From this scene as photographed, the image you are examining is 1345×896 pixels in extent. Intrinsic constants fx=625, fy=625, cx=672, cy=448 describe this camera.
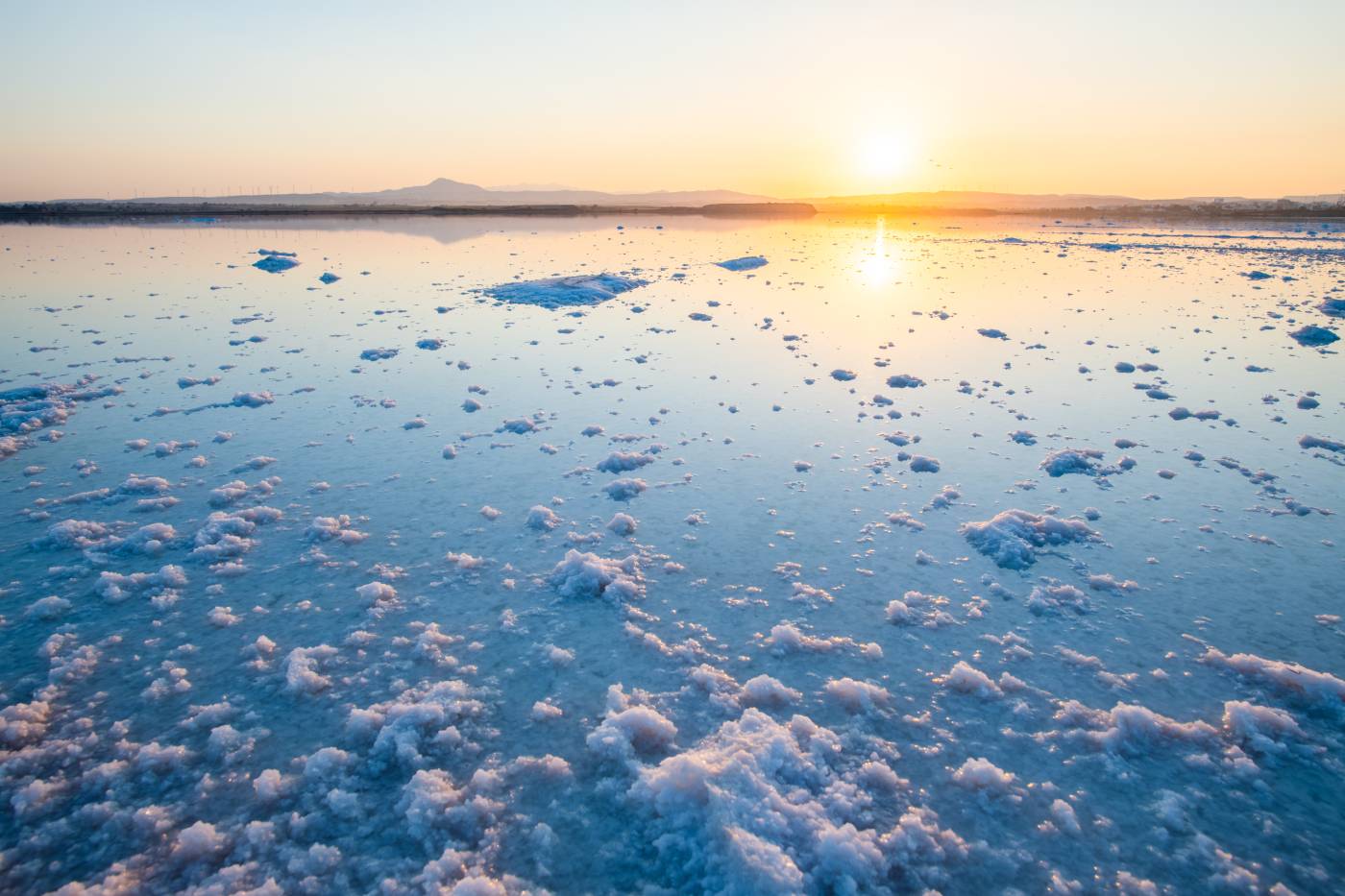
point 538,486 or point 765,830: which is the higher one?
point 538,486

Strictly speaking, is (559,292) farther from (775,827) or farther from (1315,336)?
(1315,336)

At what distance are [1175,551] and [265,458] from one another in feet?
34.1

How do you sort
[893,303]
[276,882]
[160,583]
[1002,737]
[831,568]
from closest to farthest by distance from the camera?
1. [276,882]
2. [1002,737]
3. [160,583]
4. [831,568]
5. [893,303]

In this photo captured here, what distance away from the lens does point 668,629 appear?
16.4ft

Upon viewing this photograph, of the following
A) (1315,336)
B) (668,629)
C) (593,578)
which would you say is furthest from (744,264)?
(668,629)

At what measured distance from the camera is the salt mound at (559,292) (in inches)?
792

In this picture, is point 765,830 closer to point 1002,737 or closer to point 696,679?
point 696,679

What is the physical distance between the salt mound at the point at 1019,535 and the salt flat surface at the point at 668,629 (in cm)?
4

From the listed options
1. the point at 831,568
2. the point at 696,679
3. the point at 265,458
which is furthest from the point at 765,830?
the point at 265,458

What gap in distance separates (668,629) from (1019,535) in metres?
3.88

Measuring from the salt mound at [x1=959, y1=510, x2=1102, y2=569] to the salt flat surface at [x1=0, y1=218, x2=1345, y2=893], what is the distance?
0.04m

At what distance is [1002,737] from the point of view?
398 centimetres

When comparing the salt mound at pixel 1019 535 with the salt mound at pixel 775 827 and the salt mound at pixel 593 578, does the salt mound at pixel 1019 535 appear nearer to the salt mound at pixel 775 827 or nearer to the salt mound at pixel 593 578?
the salt mound at pixel 775 827

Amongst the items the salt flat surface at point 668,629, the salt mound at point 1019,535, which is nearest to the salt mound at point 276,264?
the salt flat surface at point 668,629
